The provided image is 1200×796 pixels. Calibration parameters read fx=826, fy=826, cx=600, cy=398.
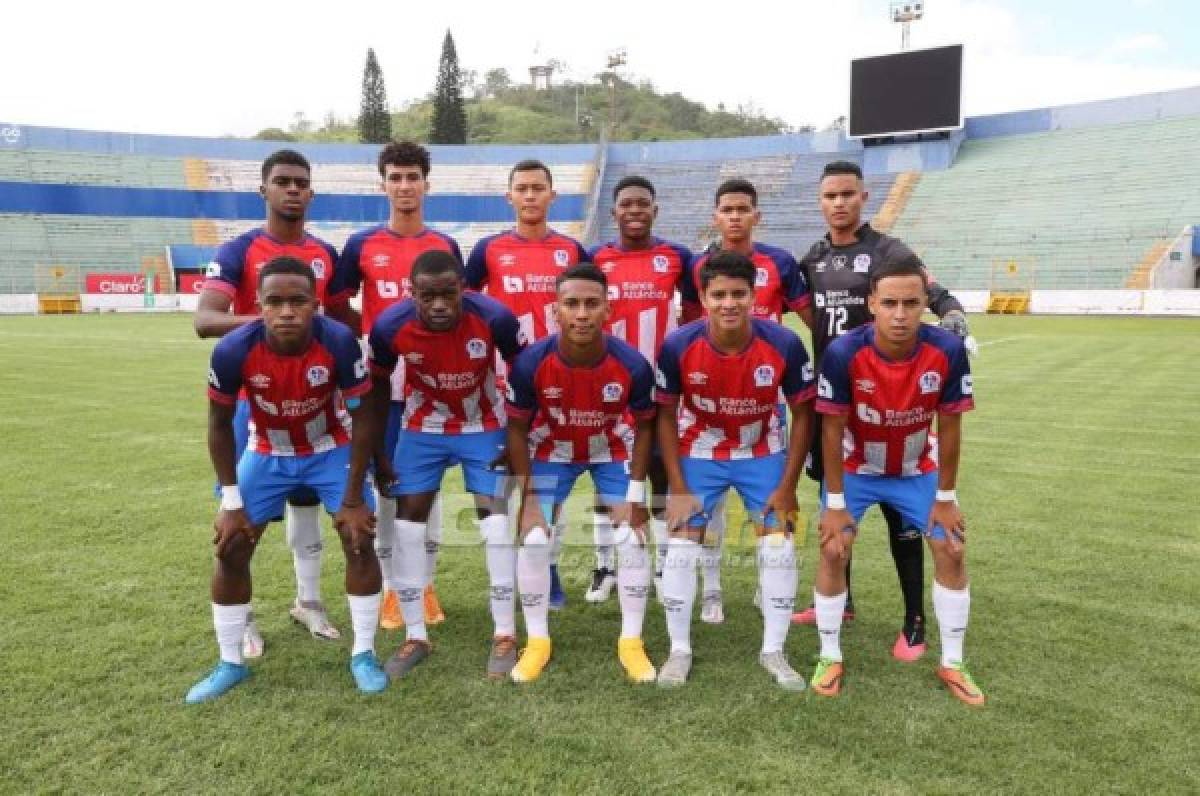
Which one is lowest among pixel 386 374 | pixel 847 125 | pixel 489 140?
pixel 386 374

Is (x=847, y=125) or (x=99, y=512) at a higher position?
(x=847, y=125)

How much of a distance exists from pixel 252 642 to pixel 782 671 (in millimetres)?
2550

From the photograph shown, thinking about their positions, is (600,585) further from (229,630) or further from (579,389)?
(229,630)

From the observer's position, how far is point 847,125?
41.8 metres

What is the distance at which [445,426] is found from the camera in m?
4.18

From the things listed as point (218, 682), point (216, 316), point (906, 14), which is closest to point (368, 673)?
point (218, 682)

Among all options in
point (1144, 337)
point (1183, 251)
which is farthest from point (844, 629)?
point (1183, 251)

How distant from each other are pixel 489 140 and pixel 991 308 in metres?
67.4

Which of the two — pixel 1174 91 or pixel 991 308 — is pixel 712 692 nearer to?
pixel 991 308

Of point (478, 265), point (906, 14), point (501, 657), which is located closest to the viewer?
point (501, 657)

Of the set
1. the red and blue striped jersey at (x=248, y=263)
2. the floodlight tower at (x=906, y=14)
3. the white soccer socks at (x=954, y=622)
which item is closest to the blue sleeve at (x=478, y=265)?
the red and blue striped jersey at (x=248, y=263)

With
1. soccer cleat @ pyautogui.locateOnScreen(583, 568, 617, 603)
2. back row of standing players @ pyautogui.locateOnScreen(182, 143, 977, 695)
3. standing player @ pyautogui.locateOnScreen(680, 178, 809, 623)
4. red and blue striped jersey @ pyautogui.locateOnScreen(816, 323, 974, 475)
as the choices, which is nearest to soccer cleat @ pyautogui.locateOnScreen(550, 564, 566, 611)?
back row of standing players @ pyautogui.locateOnScreen(182, 143, 977, 695)

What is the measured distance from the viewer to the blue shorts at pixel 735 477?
3.97 metres

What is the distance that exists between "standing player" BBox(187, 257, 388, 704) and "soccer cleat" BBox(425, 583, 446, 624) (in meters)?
0.59
